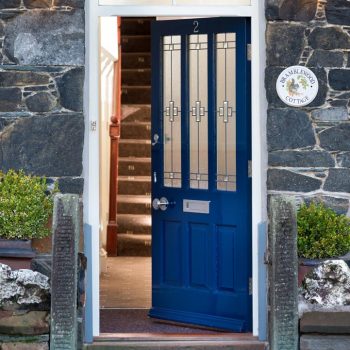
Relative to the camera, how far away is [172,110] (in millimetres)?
8547

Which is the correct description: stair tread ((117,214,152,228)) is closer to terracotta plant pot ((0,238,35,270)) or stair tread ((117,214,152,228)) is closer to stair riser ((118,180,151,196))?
stair riser ((118,180,151,196))

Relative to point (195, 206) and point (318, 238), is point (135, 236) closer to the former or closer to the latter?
point (195, 206)

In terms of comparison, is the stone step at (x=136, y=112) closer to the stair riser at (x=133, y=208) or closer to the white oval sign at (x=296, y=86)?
the stair riser at (x=133, y=208)

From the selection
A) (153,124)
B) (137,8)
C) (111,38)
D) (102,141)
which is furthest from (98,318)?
(111,38)

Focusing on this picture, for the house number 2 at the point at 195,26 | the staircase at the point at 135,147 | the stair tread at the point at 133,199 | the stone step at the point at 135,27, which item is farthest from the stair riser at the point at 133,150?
the house number 2 at the point at 195,26

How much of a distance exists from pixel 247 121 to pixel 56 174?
1505mm

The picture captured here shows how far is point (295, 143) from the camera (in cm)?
790

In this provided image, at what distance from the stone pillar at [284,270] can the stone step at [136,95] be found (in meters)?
6.70

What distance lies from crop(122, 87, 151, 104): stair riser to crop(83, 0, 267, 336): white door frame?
569 centimetres

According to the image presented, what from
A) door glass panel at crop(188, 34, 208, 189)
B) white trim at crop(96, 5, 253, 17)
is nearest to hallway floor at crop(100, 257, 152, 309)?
door glass panel at crop(188, 34, 208, 189)

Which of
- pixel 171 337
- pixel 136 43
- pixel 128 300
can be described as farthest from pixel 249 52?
pixel 136 43

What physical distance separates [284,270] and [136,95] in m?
6.91

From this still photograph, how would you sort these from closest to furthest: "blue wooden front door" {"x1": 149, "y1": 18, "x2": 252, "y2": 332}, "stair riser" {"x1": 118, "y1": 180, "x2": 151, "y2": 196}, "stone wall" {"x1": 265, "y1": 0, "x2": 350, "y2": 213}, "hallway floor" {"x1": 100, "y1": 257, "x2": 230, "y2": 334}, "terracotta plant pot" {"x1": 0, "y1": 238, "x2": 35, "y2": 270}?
"terracotta plant pot" {"x1": 0, "y1": 238, "x2": 35, "y2": 270} → "stone wall" {"x1": 265, "y1": 0, "x2": 350, "y2": 213} → "blue wooden front door" {"x1": 149, "y1": 18, "x2": 252, "y2": 332} → "hallway floor" {"x1": 100, "y1": 257, "x2": 230, "y2": 334} → "stair riser" {"x1": 118, "y1": 180, "x2": 151, "y2": 196}

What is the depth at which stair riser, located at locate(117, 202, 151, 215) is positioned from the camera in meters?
12.7
